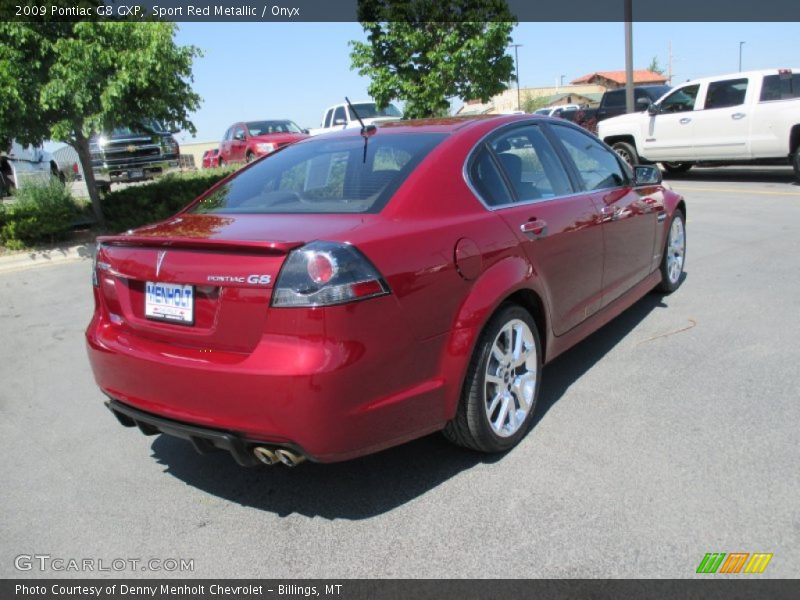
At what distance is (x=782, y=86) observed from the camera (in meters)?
11.9

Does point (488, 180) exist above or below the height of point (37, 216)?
above

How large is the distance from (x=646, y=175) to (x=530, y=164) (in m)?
1.64

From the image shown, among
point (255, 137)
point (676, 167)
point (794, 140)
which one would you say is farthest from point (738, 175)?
point (255, 137)

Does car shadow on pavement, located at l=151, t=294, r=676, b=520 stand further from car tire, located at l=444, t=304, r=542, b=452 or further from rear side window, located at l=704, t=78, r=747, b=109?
rear side window, located at l=704, t=78, r=747, b=109

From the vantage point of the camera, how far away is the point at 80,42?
816 centimetres

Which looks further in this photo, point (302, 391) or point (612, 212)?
point (612, 212)

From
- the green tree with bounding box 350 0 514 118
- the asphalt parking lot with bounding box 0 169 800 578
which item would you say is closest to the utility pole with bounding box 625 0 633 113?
the green tree with bounding box 350 0 514 118

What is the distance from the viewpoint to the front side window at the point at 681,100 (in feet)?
43.2

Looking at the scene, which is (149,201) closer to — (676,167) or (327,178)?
(327,178)

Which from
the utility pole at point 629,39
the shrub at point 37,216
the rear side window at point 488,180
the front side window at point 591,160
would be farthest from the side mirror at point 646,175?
the utility pole at point 629,39

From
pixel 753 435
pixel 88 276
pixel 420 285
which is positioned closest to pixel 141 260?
pixel 420 285

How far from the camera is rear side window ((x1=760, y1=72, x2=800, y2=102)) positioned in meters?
11.9

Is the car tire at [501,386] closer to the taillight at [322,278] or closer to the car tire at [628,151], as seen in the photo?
the taillight at [322,278]

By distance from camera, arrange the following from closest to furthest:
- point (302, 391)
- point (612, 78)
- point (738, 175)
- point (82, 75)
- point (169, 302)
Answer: point (302, 391) → point (169, 302) → point (82, 75) → point (738, 175) → point (612, 78)
